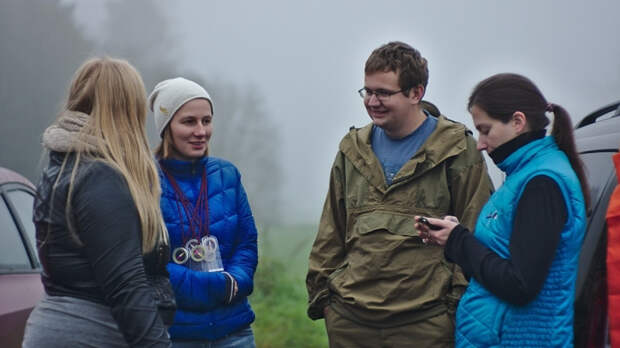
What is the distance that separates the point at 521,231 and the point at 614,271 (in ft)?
0.84

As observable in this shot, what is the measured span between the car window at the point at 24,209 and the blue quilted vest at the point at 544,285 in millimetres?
2704

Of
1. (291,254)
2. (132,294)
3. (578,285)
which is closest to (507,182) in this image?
(578,285)

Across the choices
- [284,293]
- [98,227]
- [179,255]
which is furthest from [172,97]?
[284,293]

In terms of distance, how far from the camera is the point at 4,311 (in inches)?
139

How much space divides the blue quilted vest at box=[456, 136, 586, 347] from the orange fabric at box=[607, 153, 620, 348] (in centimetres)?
12

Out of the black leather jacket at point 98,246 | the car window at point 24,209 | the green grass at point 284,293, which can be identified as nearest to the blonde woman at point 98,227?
the black leather jacket at point 98,246

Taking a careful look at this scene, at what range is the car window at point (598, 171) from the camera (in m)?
2.48

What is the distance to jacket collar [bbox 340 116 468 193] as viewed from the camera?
3016 mm

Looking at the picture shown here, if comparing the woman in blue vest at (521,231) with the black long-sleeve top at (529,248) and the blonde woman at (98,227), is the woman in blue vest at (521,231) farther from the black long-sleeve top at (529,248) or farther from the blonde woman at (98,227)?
the blonde woman at (98,227)

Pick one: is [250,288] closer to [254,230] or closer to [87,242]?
[254,230]

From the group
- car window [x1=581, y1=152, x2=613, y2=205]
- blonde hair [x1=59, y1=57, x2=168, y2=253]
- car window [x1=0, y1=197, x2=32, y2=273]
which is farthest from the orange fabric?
car window [x1=0, y1=197, x2=32, y2=273]

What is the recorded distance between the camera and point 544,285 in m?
2.25

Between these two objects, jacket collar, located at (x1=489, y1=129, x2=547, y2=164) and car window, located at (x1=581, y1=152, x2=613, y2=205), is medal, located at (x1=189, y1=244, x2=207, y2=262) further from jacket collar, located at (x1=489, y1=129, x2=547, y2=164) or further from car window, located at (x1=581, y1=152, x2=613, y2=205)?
car window, located at (x1=581, y1=152, x2=613, y2=205)

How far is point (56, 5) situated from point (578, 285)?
7460 mm
